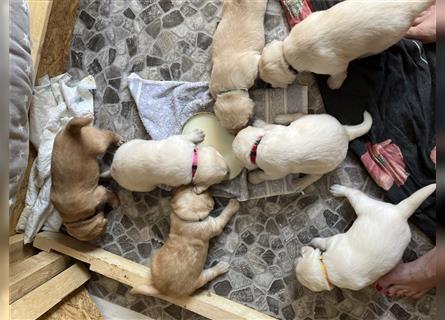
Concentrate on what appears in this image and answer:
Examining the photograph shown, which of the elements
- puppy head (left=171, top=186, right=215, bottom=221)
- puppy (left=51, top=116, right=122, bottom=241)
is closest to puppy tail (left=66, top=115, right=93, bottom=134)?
puppy (left=51, top=116, right=122, bottom=241)

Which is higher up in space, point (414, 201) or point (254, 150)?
point (254, 150)

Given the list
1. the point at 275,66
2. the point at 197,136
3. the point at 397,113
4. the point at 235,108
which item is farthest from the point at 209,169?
the point at 397,113

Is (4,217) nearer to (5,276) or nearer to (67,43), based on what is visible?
(5,276)

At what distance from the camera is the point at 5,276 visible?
76cm

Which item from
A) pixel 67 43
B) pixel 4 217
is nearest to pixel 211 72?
pixel 67 43

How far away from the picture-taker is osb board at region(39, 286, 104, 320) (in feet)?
8.08

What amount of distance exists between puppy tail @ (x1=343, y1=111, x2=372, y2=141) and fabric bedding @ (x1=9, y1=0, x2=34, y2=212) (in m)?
1.46

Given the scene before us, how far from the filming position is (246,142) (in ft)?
6.85

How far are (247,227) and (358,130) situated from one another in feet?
2.40

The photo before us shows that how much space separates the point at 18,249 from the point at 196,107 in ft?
4.04

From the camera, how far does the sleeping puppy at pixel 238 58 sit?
2.12 m

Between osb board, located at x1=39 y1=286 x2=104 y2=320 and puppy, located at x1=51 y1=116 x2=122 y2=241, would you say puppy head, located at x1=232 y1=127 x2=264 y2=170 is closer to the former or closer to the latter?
puppy, located at x1=51 y1=116 x2=122 y2=241

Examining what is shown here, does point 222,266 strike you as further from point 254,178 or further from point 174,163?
point 174,163

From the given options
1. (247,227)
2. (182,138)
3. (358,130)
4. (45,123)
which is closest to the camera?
(358,130)
